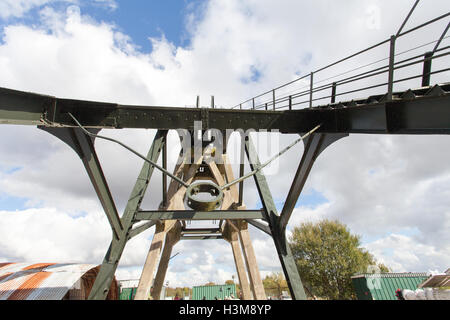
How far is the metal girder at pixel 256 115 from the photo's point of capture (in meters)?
4.04

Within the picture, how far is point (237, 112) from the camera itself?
20.2ft

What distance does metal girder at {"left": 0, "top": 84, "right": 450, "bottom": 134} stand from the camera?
159 inches

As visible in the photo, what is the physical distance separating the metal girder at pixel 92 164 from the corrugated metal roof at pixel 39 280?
7.42m

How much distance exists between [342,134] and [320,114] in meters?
0.66

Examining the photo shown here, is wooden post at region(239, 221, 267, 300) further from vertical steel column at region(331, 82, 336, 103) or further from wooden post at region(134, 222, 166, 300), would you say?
vertical steel column at region(331, 82, 336, 103)

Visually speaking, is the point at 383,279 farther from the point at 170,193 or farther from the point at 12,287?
the point at 12,287

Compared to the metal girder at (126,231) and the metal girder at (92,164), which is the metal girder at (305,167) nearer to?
the metal girder at (126,231)

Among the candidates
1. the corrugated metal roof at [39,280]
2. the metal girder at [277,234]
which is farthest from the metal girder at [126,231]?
the corrugated metal roof at [39,280]

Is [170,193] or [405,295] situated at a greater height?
[170,193]

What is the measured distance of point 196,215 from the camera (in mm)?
6070

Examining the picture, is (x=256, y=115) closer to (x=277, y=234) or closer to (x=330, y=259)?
(x=277, y=234)

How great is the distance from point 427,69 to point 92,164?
18.2ft

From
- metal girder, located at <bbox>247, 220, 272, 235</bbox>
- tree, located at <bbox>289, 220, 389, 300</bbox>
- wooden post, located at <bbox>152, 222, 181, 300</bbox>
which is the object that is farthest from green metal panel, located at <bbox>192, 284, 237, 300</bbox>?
metal girder, located at <bbox>247, 220, 272, 235</bbox>
